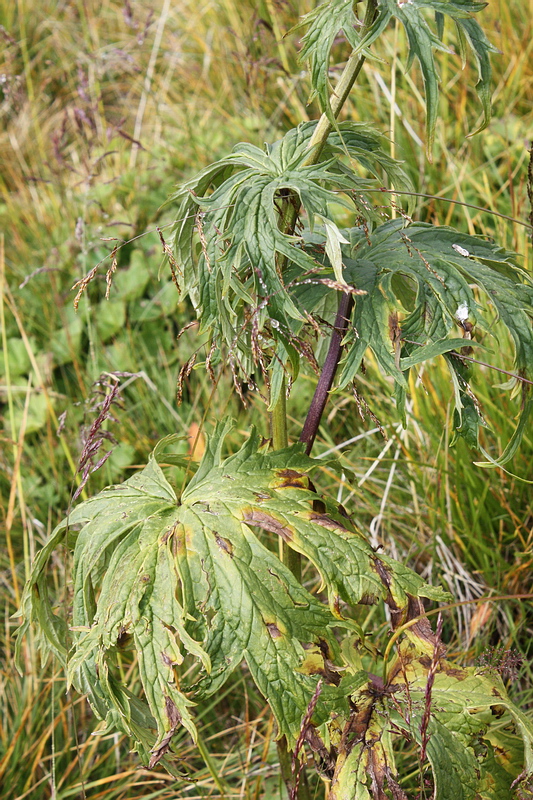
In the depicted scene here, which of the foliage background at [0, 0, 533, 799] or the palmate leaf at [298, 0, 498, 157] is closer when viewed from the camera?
the palmate leaf at [298, 0, 498, 157]

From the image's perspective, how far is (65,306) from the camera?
9.27ft

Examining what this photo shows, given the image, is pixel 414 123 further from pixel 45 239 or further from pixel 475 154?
pixel 45 239

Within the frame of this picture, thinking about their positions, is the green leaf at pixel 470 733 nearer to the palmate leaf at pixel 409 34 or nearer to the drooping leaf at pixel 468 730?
the drooping leaf at pixel 468 730

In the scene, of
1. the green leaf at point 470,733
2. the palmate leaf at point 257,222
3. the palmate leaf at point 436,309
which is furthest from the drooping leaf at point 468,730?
the palmate leaf at point 257,222

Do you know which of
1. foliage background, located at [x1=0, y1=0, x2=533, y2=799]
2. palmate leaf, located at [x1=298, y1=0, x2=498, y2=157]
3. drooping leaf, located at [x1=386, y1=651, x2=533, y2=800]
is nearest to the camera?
palmate leaf, located at [x1=298, y1=0, x2=498, y2=157]

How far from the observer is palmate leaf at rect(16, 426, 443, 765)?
96 cm

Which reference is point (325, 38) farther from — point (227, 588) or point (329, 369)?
point (227, 588)

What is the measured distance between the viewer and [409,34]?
2.90ft

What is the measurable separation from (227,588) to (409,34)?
72cm

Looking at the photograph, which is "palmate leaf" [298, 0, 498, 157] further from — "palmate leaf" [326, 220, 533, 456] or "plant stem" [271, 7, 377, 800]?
"palmate leaf" [326, 220, 533, 456]

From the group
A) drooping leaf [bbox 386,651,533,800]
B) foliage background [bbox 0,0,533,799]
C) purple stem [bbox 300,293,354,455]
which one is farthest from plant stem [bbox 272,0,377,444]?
drooping leaf [bbox 386,651,533,800]

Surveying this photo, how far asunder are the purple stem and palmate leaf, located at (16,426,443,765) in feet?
0.19

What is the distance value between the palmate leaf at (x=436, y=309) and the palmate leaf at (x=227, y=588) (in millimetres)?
201

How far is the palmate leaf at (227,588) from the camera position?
96cm
